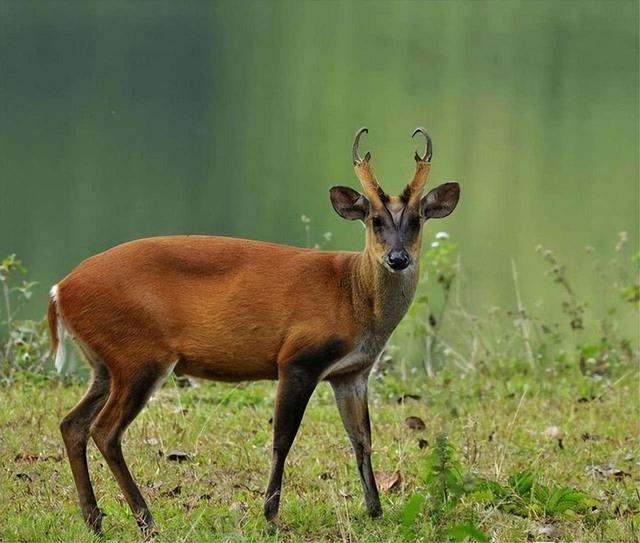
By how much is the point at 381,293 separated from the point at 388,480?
869 mm

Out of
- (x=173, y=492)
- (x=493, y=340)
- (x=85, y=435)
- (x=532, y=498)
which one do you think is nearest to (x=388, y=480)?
(x=532, y=498)

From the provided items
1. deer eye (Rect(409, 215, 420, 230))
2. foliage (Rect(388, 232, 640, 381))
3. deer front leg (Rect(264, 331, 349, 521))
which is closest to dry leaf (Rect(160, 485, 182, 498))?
deer front leg (Rect(264, 331, 349, 521))

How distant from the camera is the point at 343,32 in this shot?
24016mm

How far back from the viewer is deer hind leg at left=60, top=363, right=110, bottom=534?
16.1ft

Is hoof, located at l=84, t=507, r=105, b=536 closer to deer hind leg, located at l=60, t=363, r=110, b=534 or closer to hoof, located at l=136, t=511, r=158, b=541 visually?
deer hind leg, located at l=60, t=363, r=110, b=534

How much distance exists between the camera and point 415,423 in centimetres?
668

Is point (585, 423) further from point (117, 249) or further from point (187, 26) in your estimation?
point (187, 26)

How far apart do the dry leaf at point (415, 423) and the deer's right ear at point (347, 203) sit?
164 cm

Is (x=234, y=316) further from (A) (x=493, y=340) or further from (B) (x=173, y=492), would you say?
(A) (x=493, y=340)

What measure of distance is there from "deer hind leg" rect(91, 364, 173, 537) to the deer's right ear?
873 millimetres

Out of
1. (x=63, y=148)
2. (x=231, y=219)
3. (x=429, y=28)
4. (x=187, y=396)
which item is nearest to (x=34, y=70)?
(x=63, y=148)

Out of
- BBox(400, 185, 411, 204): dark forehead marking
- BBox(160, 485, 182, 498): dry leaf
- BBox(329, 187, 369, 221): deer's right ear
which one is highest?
BBox(400, 185, 411, 204): dark forehead marking

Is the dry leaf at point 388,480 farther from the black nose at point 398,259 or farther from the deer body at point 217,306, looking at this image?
the black nose at point 398,259

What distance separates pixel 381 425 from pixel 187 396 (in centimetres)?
99
